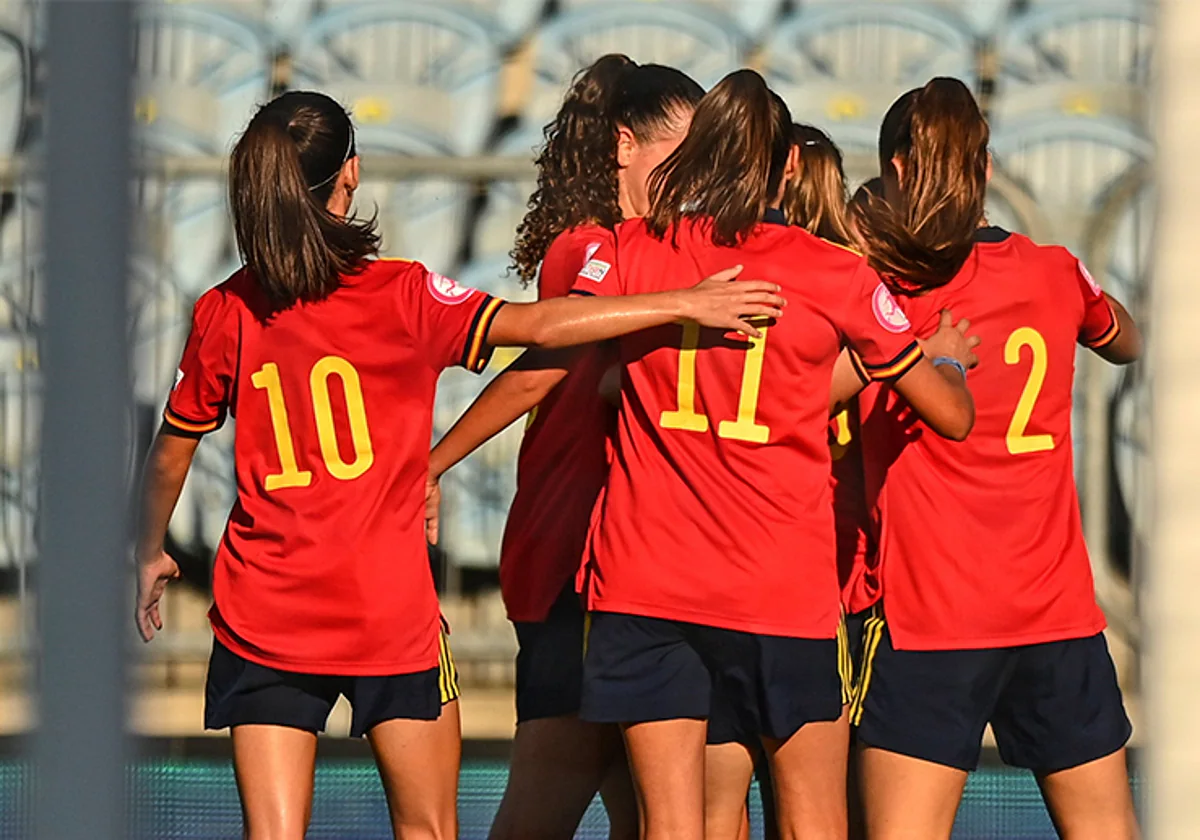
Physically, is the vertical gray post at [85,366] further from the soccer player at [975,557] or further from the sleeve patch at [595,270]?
the soccer player at [975,557]

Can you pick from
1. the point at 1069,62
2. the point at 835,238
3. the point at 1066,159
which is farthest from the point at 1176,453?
the point at 1069,62

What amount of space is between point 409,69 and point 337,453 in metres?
3.48

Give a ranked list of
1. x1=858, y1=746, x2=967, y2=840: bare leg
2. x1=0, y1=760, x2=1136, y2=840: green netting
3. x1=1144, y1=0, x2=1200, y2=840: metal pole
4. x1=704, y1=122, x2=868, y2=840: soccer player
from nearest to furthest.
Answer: x1=1144, y1=0, x2=1200, y2=840: metal pole, x1=858, y1=746, x2=967, y2=840: bare leg, x1=704, y1=122, x2=868, y2=840: soccer player, x1=0, y1=760, x2=1136, y2=840: green netting

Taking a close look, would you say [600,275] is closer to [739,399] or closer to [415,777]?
[739,399]

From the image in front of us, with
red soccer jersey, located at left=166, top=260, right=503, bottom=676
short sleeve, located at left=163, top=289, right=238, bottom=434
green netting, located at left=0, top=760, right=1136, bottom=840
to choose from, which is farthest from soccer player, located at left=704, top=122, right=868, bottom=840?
green netting, located at left=0, top=760, right=1136, bottom=840

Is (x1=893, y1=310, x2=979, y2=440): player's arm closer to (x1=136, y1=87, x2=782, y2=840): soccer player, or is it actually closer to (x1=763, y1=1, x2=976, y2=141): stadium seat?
(x1=136, y1=87, x2=782, y2=840): soccer player

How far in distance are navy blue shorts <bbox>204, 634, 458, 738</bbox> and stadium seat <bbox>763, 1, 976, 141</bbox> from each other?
3250 millimetres

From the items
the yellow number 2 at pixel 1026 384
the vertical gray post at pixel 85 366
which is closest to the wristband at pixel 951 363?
the yellow number 2 at pixel 1026 384

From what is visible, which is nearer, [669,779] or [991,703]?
[669,779]

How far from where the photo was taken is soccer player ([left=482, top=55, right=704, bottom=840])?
2832 mm

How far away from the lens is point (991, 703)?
2.69 meters

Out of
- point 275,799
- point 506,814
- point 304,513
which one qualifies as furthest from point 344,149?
point 506,814

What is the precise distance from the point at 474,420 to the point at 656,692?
1.66 ft

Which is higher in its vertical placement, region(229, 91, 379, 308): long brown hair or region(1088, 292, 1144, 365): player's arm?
region(229, 91, 379, 308): long brown hair
